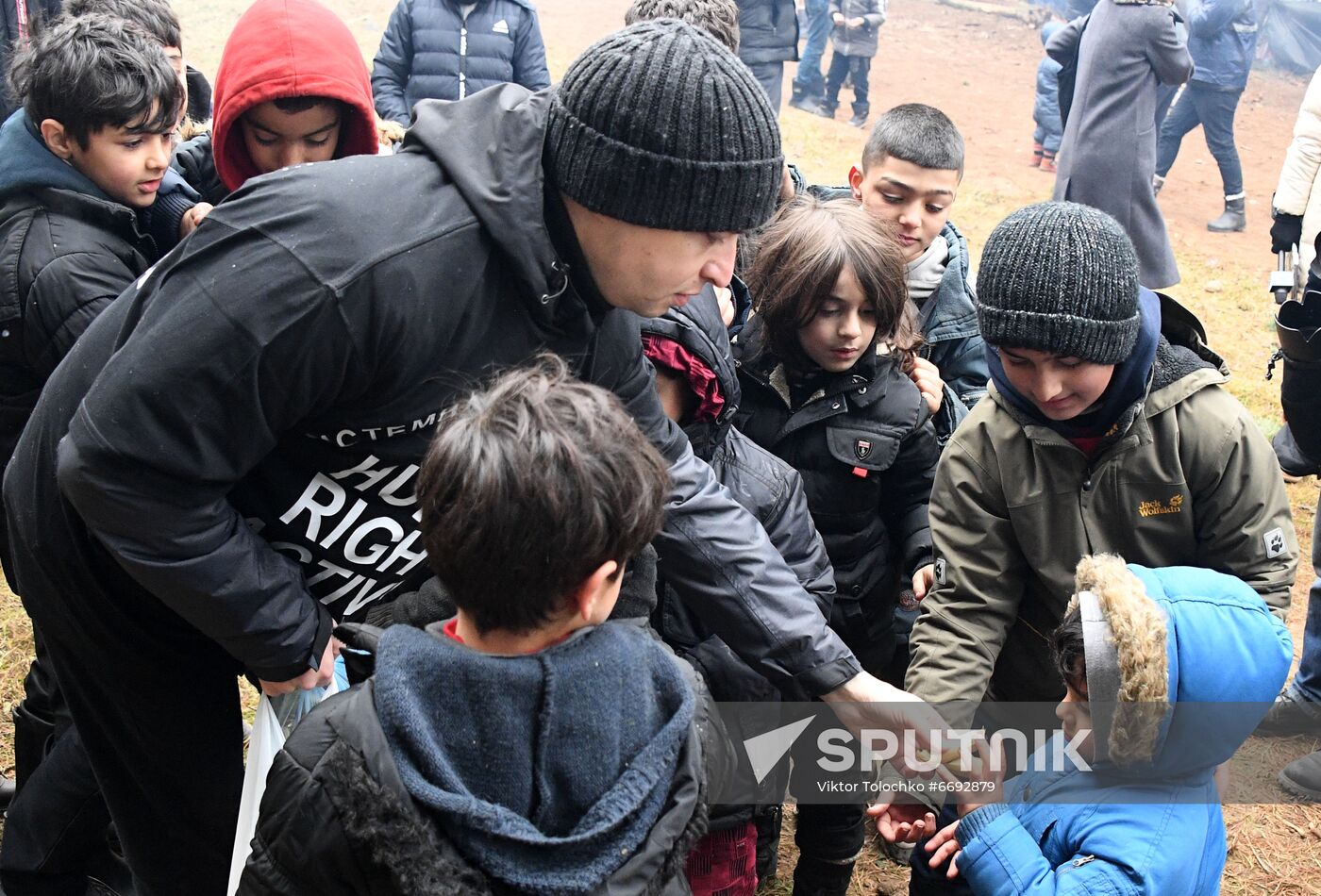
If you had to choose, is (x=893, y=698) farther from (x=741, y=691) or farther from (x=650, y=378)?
(x=650, y=378)

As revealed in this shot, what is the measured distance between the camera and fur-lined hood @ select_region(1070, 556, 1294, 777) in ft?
6.15

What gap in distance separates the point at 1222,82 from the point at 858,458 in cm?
883

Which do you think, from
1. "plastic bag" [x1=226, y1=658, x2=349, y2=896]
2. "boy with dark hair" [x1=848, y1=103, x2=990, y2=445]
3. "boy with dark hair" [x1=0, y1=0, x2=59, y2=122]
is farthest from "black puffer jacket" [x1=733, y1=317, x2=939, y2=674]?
"boy with dark hair" [x1=0, y1=0, x2=59, y2=122]

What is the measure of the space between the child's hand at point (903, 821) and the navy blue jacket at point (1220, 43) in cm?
920

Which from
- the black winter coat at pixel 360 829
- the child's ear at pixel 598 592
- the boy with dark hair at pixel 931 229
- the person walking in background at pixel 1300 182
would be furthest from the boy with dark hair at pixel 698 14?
the person walking in background at pixel 1300 182

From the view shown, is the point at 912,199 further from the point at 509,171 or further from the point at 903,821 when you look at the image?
the point at 509,171

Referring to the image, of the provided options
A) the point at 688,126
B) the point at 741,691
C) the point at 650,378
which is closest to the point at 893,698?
the point at 741,691

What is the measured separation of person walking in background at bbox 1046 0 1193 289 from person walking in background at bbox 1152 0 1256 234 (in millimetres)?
5001

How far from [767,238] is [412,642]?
167cm

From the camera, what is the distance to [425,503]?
4.65 feet

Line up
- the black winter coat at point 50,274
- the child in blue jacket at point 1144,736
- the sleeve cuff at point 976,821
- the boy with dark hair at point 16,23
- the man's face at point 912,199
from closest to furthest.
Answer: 1. the child in blue jacket at point 1144,736
2. the sleeve cuff at point 976,821
3. the black winter coat at point 50,274
4. the man's face at point 912,199
5. the boy with dark hair at point 16,23

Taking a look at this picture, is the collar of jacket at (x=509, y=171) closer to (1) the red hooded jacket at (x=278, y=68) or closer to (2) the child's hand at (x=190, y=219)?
(1) the red hooded jacket at (x=278, y=68)

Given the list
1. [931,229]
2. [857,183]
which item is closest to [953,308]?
[931,229]

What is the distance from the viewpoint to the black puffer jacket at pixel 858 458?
8.91ft
